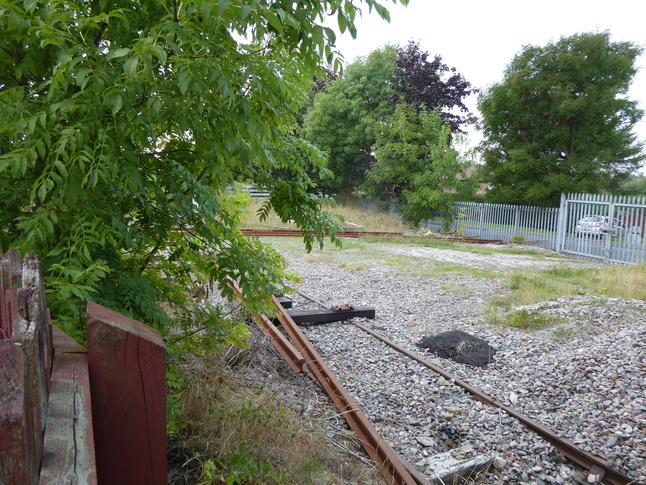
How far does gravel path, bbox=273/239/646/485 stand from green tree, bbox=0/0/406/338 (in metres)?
2.90

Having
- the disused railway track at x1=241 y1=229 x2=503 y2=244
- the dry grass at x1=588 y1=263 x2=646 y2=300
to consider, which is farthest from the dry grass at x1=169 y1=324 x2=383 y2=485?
the disused railway track at x1=241 y1=229 x2=503 y2=244

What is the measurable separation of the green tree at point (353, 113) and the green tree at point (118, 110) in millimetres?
30454

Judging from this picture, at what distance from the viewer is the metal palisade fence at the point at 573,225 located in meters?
15.0

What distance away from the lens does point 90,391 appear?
1.17m

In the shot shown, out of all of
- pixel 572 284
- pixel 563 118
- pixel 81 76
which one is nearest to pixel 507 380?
pixel 81 76

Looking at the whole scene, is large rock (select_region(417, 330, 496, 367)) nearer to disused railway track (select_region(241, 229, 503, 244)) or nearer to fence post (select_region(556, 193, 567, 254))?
disused railway track (select_region(241, 229, 503, 244))

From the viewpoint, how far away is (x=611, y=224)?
15500 mm

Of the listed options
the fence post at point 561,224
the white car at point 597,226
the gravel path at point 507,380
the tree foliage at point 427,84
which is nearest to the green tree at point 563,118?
the tree foliage at point 427,84

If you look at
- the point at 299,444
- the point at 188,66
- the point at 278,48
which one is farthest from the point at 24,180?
the point at 299,444

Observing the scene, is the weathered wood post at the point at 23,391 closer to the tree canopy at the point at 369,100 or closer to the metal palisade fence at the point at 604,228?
the metal palisade fence at the point at 604,228

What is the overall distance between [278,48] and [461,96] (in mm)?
29675

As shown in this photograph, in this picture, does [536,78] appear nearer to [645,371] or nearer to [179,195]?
[645,371]

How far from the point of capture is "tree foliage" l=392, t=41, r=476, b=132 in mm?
28750

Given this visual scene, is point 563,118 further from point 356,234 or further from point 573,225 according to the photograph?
point 356,234
